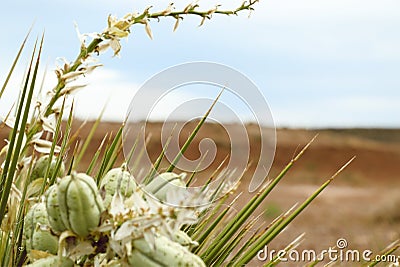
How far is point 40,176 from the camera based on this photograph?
2.98ft

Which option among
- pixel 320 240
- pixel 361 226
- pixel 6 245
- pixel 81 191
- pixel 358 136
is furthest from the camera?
pixel 358 136

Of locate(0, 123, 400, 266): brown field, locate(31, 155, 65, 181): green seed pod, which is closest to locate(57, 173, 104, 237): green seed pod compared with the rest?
locate(31, 155, 65, 181): green seed pod

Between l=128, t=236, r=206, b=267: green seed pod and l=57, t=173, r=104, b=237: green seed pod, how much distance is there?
0.04m

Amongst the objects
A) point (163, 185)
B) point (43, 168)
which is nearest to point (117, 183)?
point (163, 185)

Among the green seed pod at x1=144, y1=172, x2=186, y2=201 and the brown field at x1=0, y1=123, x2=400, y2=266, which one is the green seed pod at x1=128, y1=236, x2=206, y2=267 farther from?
the brown field at x1=0, y1=123, x2=400, y2=266

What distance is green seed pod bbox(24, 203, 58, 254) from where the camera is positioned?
0.65 metres

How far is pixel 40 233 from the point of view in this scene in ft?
2.14

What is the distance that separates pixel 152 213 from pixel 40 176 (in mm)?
403

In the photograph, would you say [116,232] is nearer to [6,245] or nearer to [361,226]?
[6,245]

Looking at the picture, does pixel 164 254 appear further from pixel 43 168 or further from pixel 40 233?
pixel 43 168

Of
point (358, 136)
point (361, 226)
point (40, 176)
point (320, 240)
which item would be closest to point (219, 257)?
point (40, 176)

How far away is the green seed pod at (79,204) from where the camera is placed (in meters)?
0.54

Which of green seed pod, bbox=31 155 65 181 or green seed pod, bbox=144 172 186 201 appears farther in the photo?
green seed pod, bbox=31 155 65 181

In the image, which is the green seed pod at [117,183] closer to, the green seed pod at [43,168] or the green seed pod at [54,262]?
the green seed pod at [54,262]
